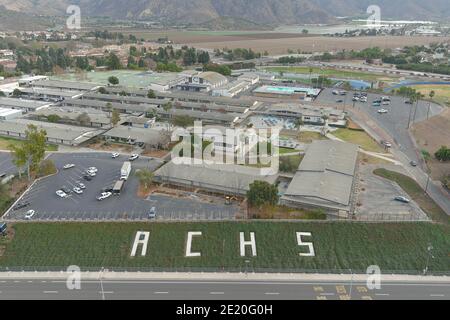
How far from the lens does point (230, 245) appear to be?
27391mm

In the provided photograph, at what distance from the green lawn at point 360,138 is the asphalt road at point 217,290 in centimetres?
2273

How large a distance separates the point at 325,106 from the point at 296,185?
32.4m

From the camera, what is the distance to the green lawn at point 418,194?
30.6 m

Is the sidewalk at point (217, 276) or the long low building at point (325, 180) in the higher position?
the long low building at point (325, 180)

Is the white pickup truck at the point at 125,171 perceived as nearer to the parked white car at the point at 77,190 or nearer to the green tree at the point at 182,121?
the parked white car at the point at 77,190

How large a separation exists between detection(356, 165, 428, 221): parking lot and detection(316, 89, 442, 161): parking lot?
31.0 ft

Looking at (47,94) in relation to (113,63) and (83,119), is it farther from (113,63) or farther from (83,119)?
(113,63)

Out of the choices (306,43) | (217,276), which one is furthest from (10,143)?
(306,43)

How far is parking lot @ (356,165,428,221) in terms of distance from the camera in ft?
98.5

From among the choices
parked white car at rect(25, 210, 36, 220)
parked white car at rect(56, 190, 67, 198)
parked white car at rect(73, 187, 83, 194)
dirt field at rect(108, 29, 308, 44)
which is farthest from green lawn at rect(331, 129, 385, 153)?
dirt field at rect(108, 29, 308, 44)

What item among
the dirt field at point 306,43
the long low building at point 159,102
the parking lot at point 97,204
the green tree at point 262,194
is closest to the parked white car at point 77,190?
the parking lot at point 97,204

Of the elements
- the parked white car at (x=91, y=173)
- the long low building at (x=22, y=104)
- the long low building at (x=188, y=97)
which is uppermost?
the long low building at (x=188, y=97)

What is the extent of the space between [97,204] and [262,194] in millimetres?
13302
